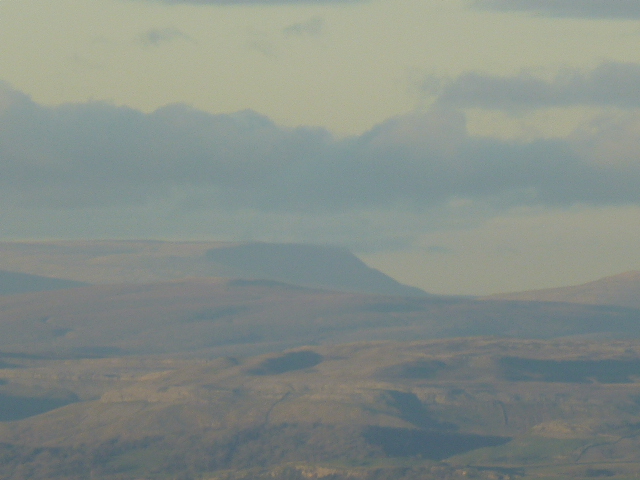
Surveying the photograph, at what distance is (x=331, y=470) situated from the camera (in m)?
188


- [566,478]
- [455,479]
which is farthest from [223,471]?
[566,478]

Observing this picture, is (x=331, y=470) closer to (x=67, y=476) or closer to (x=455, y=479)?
(x=455, y=479)

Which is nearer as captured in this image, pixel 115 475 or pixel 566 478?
pixel 566 478

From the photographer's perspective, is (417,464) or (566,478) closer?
(566,478)

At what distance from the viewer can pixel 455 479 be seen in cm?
17975

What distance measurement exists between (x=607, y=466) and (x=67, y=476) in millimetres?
78195

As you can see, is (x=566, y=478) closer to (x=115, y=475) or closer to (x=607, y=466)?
(x=607, y=466)

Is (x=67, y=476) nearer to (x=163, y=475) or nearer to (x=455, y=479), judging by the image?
(x=163, y=475)

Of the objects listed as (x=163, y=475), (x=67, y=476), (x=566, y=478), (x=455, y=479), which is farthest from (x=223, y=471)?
(x=566, y=478)

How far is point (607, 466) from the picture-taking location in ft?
623

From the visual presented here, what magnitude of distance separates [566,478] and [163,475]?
190 feet

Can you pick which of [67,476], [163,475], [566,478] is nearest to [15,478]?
[67,476]

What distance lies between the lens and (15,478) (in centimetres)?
19962

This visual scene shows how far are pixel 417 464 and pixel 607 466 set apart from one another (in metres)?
26.8
